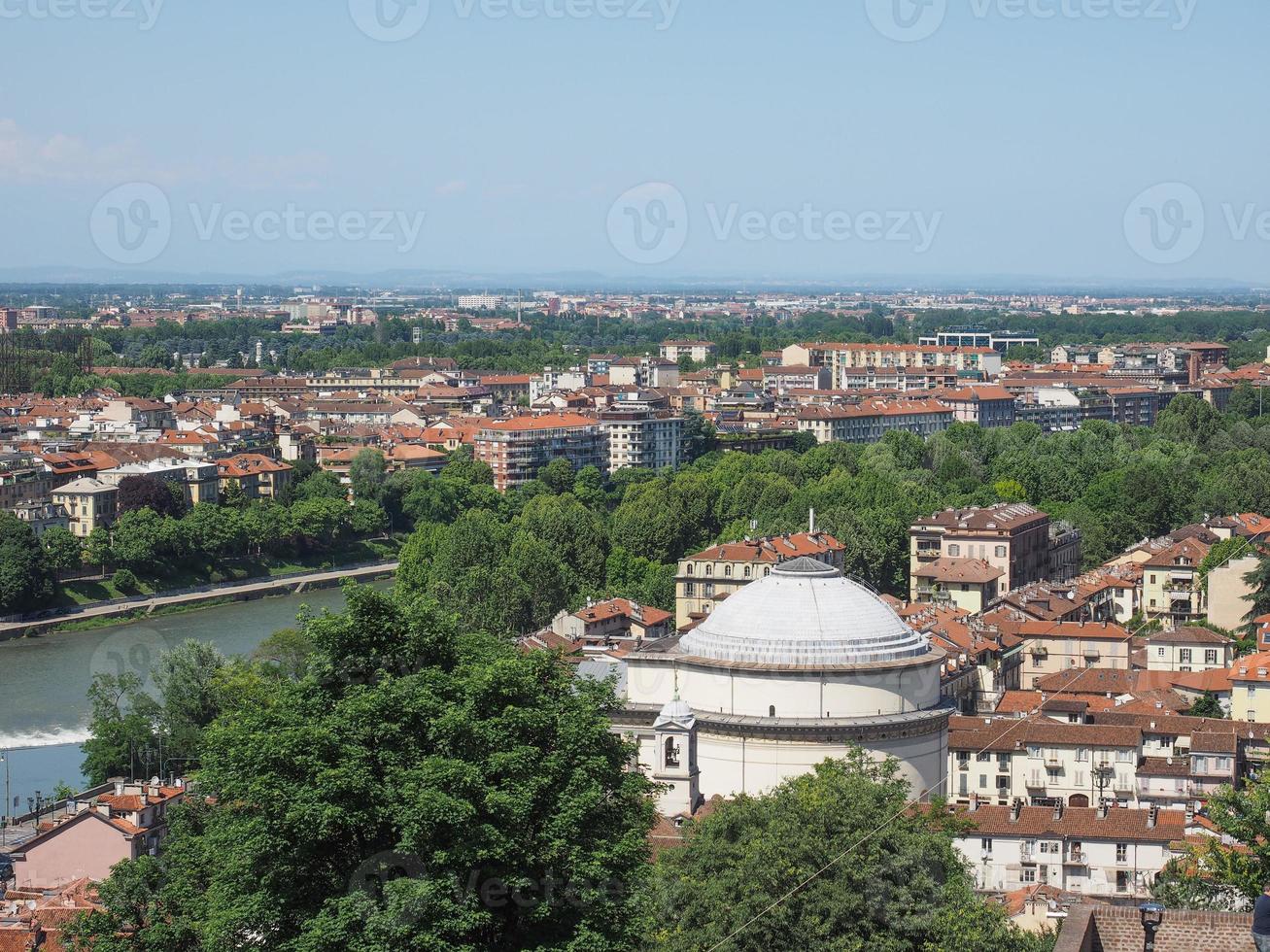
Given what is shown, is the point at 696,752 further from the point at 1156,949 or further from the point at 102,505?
the point at 102,505

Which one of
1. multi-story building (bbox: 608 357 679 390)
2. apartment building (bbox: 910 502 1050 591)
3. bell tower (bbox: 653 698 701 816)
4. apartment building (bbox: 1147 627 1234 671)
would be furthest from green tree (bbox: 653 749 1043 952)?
multi-story building (bbox: 608 357 679 390)

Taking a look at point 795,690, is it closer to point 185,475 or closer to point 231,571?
point 231,571

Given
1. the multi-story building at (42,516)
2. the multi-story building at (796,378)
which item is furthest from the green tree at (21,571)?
the multi-story building at (796,378)

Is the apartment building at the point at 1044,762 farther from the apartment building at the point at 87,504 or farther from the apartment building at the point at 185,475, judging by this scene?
the apartment building at the point at 185,475

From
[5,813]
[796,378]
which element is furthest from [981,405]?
[5,813]

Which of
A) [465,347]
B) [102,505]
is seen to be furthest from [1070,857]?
[465,347]

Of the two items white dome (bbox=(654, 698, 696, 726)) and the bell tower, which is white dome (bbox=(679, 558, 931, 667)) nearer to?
white dome (bbox=(654, 698, 696, 726))
